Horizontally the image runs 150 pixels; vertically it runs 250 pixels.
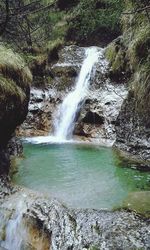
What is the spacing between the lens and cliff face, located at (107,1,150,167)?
8.04 m

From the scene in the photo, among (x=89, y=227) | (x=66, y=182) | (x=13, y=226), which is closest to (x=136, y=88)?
(x=66, y=182)

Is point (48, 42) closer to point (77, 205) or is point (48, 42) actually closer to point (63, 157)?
point (63, 157)

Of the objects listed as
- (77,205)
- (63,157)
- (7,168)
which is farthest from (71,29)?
(77,205)

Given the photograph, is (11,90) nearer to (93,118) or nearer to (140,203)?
(140,203)

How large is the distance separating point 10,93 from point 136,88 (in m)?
2.44

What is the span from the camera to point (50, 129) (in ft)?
46.8

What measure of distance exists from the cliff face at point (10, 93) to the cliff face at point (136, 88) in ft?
7.43

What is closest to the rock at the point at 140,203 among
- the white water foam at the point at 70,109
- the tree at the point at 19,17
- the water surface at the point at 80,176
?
the water surface at the point at 80,176

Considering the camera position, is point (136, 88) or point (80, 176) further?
point (80, 176)

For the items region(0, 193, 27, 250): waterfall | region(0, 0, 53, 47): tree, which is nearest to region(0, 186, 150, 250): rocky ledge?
region(0, 193, 27, 250): waterfall

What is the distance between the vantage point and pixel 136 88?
8.20 m

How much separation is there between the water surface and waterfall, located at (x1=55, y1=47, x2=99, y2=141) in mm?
2511

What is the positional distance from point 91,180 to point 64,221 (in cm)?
245

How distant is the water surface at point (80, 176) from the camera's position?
23.5 feet
